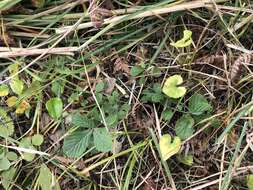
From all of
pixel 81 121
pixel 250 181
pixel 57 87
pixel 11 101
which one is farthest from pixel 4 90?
pixel 250 181

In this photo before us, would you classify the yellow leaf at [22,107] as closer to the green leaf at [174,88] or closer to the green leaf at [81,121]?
the green leaf at [81,121]

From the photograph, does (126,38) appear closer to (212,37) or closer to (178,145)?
(212,37)

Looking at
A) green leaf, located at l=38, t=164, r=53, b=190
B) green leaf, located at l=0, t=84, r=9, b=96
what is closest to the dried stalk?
green leaf, located at l=0, t=84, r=9, b=96

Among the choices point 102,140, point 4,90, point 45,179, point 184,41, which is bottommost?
point 45,179

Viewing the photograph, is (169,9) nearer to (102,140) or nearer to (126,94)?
(126,94)

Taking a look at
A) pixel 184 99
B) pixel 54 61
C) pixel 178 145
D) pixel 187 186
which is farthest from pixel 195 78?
pixel 54 61

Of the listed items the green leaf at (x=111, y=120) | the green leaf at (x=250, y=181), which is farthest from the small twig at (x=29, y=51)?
the green leaf at (x=250, y=181)

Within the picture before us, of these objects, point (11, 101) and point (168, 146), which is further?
point (11, 101)

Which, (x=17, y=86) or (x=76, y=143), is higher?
(x=17, y=86)
